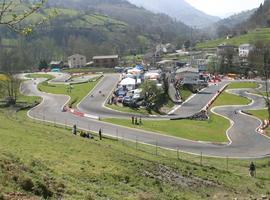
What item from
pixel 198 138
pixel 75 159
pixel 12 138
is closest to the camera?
pixel 75 159

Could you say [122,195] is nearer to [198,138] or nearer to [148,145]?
[148,145]

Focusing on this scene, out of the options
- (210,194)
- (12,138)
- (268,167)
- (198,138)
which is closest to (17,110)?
(198,138)

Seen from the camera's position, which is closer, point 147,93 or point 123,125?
point 123,125

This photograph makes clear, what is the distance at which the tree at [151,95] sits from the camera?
7634 cm

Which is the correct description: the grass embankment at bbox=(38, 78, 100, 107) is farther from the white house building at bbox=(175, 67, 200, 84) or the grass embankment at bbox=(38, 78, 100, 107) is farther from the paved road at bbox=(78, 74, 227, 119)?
the white house building at bbox=(175, 67, 200, 84)

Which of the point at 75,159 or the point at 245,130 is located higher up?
the point at 75,159

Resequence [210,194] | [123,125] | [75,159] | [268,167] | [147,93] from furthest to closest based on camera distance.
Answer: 1. [147,93]
2. [123,125]
3. [268,167]
4. [75,159]
5. [210,194]

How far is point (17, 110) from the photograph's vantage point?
6881cm

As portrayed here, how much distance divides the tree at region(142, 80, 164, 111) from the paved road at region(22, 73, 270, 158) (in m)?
10.6

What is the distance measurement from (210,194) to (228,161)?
1391cm

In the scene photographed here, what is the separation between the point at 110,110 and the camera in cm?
7100

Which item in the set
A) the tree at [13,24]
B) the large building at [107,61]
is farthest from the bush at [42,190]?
the large building at [107,61]

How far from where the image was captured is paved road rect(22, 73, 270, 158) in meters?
44.2

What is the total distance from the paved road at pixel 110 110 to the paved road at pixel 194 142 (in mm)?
4311
